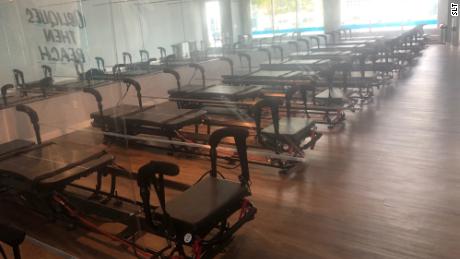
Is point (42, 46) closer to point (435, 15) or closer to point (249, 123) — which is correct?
point (249, 123)

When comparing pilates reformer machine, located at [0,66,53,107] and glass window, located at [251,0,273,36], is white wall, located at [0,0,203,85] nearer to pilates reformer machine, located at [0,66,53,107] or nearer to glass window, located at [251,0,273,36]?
pilates reformer machine, located at [0,66,53,107]

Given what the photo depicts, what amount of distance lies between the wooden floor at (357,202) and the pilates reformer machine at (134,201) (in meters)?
0.16

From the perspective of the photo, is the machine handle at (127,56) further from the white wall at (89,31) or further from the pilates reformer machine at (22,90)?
the pilates reformer machine at (22,90)

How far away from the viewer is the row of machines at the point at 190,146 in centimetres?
229

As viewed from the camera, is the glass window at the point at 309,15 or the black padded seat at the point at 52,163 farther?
the glass window at the point at 309,15

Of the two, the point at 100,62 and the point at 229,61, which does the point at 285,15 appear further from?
the point at 100,62

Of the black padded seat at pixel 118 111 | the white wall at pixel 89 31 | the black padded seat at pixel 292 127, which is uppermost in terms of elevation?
the white wall at pixel 89 31

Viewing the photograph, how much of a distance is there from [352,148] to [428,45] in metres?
9.46

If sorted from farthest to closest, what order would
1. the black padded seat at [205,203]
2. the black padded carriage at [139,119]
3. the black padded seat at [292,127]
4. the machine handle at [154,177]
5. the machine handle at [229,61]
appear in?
the machine handle at [229,61] → the black padded carriage at [139,119] → the black padded seat at [292,127] → the black padded seat at [205,203] → the machine handle at [154,177]

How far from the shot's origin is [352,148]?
4.14 meters

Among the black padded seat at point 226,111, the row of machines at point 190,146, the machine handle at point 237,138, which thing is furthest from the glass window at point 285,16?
the machine handle at point 237,138

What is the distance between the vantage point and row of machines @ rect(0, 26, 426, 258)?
2289 mm

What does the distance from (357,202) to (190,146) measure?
6.61 feet

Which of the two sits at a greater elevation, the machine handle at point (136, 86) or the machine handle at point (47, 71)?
the machine handle at point (47, 71)
